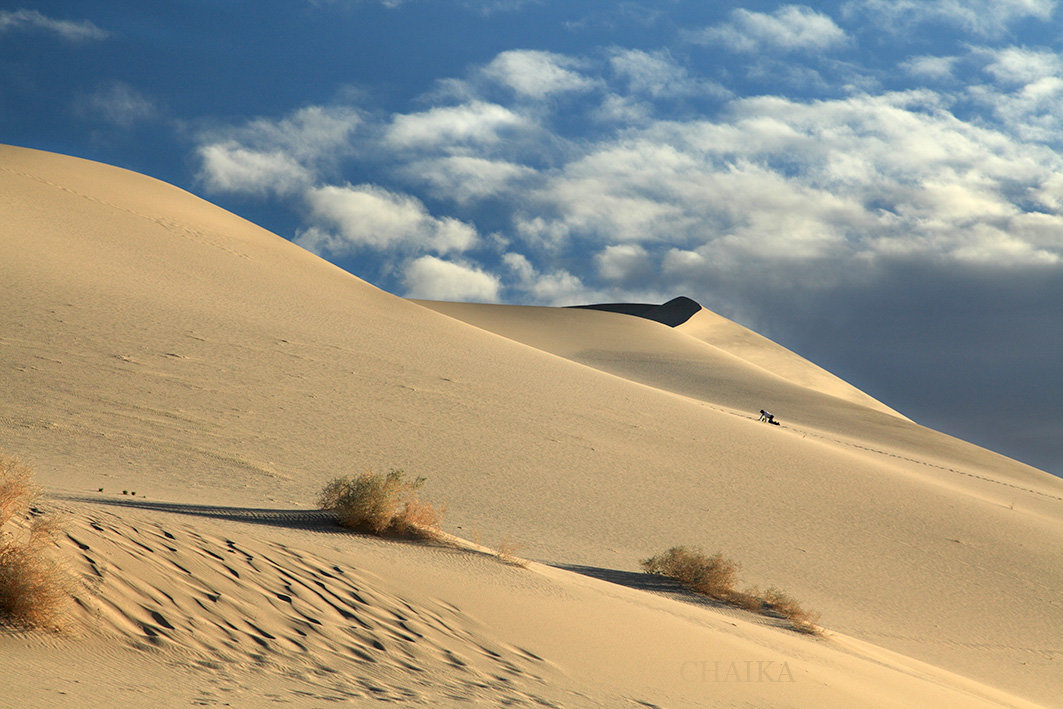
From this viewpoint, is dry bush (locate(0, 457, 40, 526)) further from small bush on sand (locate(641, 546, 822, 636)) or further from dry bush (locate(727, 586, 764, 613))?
dry bush (locate(727, 586, 764, 613))

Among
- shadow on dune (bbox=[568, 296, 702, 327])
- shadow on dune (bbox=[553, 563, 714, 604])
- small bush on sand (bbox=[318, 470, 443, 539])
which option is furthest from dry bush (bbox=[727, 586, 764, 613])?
shadow on dune (bbox=[568, 296, 702, 327])

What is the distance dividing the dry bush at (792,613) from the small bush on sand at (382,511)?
13.7ft

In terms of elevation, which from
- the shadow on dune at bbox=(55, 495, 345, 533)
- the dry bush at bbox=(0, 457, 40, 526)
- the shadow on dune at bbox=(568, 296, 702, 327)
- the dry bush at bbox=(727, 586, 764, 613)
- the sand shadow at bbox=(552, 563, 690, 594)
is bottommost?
the shadow on dune at bbox=(55, 495, 345, 533)

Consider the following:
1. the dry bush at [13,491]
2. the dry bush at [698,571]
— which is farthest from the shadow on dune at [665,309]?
the dry bush at [13,491]

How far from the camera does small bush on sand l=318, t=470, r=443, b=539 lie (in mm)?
8891

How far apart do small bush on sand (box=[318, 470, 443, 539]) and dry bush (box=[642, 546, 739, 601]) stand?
3185 millimetres

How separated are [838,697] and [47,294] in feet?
59.4

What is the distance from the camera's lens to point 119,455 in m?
12.1

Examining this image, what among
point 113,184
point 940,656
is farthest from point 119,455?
point 113,184

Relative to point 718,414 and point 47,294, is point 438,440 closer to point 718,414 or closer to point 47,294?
point 47,294

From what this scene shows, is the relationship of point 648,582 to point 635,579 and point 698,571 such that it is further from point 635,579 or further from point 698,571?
point 698,571

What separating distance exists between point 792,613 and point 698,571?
47.4 inches

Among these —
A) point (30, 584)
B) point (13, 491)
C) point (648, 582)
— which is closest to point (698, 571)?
point (648, 582)

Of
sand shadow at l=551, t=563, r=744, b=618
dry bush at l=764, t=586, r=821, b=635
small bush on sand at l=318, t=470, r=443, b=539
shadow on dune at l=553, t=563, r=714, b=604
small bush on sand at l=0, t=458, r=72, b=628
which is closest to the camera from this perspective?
small bush on sand at l=0, t=458, r=72, b=628
